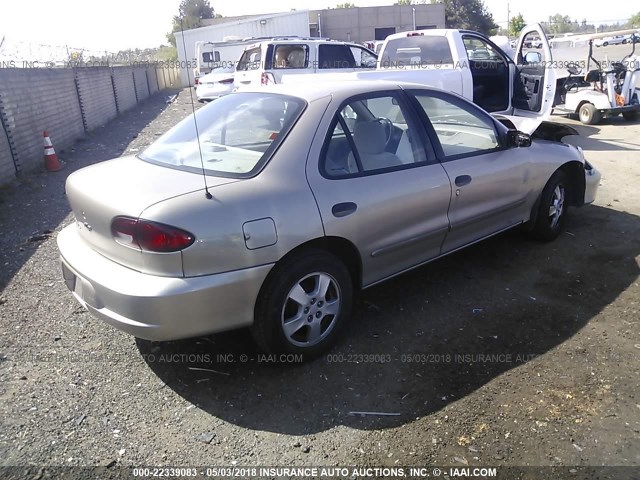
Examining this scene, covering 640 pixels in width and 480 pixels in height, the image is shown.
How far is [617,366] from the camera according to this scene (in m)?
3.10

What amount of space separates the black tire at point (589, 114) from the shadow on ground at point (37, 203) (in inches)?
398

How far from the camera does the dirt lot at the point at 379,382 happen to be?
2.52 meters

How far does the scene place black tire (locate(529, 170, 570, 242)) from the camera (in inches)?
185

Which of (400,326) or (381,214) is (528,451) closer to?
(400,326)

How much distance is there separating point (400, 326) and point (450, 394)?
78 cm

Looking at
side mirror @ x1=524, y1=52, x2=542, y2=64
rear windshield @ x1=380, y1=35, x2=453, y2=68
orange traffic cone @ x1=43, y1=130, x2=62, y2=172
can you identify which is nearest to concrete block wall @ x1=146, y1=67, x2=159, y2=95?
orange traffic cone @ x1=43, y1=130, x2=62, y2=172

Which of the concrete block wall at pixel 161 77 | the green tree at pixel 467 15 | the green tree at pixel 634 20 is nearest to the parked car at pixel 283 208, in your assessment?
the concrete block wall at pixel 161 77

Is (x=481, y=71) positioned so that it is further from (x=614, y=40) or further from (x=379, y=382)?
(x=379, y=382)

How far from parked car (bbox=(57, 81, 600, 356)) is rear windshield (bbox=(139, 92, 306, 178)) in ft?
0.04

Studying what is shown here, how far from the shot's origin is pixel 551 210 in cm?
484

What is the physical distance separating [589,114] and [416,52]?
4889mm

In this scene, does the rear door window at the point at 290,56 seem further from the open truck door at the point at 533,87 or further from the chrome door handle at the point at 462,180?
the chrome door handle at the point at 462,180

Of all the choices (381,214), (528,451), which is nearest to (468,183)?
(381,214)

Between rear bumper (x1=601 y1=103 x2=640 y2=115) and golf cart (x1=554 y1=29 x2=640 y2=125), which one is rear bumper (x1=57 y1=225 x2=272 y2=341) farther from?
rear bumper (x1=601 y1=103 x2=640 y2=115)
